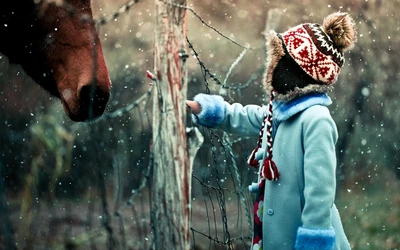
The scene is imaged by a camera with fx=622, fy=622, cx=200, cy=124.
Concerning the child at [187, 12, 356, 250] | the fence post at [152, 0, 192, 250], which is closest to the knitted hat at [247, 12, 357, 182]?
the child at [187, 12, 356, 250]

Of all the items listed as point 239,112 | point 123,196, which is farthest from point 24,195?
point 239,112

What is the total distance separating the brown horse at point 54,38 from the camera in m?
2.95

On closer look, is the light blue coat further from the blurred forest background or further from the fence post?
the blurred forest background

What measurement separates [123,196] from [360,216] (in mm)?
2544

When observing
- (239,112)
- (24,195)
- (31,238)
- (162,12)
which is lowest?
(31,238)

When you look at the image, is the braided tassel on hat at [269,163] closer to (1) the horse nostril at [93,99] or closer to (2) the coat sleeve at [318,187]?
(2) the coat sleeve at [318,187]

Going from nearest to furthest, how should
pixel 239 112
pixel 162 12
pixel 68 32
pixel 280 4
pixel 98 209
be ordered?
pixel 162 12
pixel 239 112
pixel 68 32
pixel 280 4
pixel 98 209

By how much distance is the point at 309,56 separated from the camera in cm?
224

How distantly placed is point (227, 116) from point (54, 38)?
1.02 m

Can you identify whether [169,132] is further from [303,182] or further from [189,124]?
[189,124]

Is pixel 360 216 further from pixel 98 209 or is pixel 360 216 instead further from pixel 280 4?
pixel 98 209

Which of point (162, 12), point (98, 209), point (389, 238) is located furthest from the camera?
point (98, 209)

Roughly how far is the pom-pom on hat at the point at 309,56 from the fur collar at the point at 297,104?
24mm

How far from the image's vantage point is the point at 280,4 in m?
6.55
